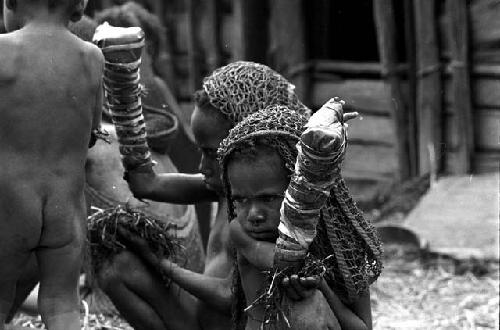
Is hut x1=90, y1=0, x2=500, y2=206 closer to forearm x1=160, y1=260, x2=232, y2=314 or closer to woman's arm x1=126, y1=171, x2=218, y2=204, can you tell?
woman's arm x1=126, y1=171, x2=218, y2=204

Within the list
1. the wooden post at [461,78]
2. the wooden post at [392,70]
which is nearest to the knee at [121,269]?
the wooden post at [461,78]

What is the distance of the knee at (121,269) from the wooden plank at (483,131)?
522 cm

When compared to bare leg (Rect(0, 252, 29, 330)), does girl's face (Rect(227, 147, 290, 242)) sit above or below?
above

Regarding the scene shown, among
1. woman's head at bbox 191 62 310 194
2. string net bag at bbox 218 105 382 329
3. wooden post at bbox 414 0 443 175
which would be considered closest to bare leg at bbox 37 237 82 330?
woman's head at bbox 191 62 310 194

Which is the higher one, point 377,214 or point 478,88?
point 478,88

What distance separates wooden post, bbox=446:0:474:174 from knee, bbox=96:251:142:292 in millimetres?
5176

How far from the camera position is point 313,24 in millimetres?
10688

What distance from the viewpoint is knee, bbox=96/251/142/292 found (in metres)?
4.87

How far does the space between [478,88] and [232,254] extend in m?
5.26

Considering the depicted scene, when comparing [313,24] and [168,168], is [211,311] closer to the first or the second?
[168,168]

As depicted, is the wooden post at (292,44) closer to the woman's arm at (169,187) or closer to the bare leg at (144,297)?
the woman's arm at (169,187)

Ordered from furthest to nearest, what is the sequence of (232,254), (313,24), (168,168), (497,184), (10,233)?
1. (313,24)
2. (497,184)
3. (168,168)
4. (232,254)
5. (10,233)

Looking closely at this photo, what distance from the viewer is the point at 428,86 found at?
9.83 meters

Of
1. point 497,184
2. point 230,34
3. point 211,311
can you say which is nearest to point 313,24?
point 230,34
